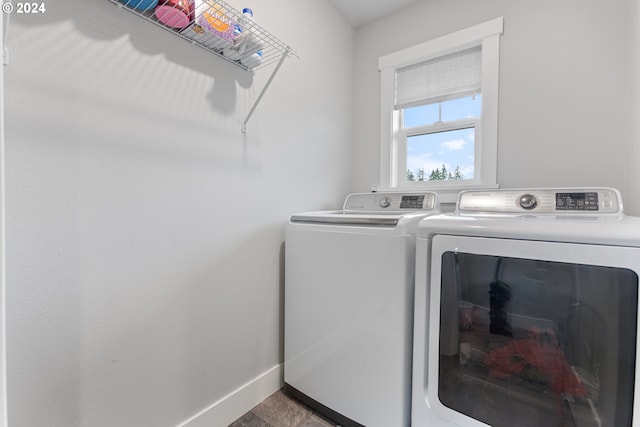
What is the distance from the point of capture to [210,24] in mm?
1120

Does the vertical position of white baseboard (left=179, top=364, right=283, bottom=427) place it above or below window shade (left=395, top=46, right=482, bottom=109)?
below

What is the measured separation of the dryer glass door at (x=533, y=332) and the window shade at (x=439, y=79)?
4.53 ft

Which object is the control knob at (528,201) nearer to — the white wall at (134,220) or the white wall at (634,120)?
the white wall at (634,120)

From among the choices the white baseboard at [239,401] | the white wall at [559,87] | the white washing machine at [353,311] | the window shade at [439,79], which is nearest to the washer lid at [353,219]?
the white washing machine at [353,311]

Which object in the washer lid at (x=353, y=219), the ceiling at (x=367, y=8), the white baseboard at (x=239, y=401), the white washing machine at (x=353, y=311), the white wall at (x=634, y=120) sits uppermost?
the ceiling at (x=367, y=8)

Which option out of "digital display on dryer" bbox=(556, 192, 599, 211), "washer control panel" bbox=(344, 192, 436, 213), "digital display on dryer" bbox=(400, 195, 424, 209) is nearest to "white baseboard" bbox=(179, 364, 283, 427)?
"washer control panel" bbox=(344, 192, 436, 213)

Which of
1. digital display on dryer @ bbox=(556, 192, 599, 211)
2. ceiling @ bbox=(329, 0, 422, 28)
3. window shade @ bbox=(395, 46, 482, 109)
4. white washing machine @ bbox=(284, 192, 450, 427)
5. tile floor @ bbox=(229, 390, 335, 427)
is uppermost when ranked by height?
ceiling @ bbox=(329, 0, 422, 28)

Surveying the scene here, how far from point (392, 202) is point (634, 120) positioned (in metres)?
1.16

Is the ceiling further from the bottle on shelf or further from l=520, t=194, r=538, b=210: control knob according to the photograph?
l=520, t=194, r=538, b=210: control knob

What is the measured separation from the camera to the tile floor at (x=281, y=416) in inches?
53.7

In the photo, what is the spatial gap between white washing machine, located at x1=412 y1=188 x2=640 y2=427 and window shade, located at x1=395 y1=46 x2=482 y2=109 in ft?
3.51

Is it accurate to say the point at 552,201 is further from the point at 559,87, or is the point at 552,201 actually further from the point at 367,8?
the point at 367,8

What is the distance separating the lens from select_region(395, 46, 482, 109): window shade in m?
1.86

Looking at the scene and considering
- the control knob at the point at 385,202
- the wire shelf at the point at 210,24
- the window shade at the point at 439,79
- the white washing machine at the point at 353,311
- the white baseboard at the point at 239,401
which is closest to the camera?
the wire shelf at the point at 210,24
